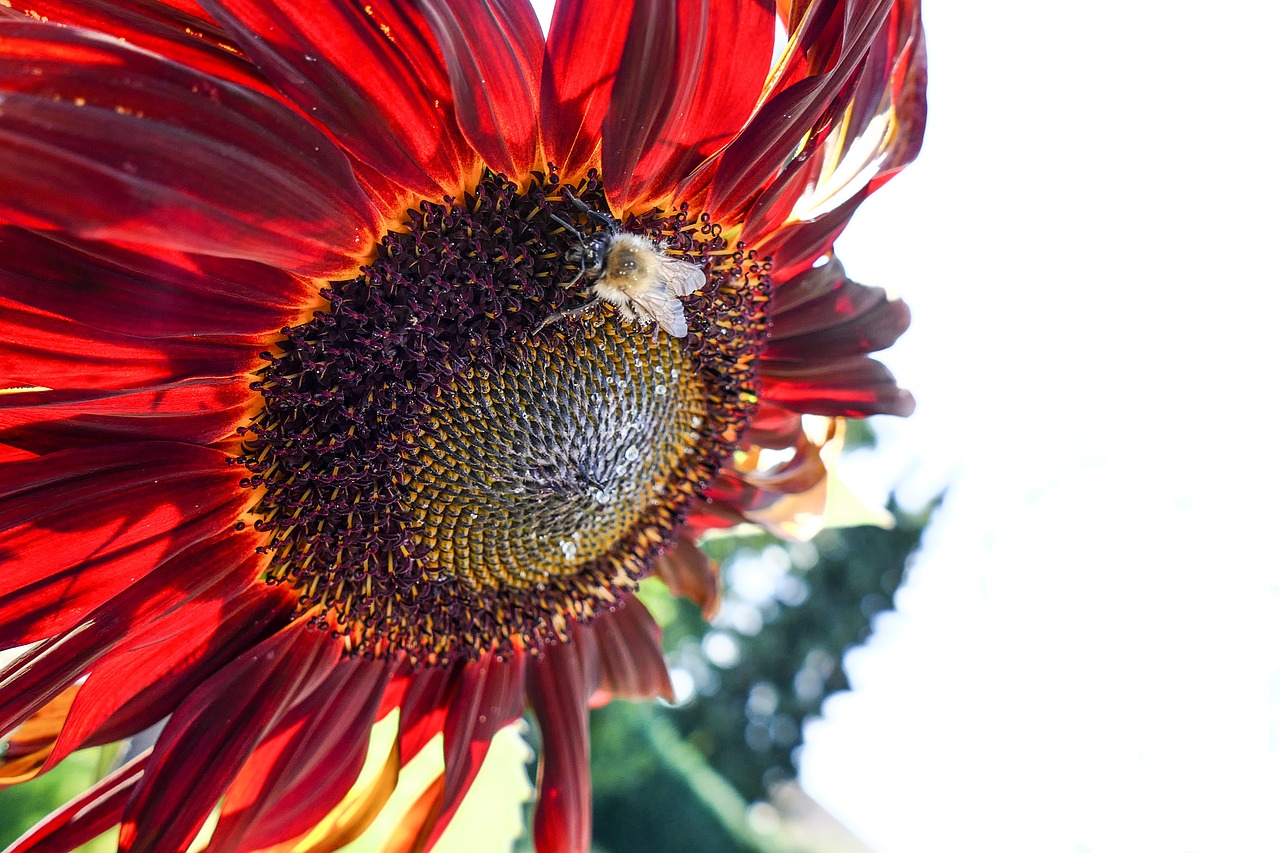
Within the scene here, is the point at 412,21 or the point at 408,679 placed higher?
the point at 412,21

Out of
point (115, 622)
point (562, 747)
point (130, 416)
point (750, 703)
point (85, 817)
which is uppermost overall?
point (130, 416)

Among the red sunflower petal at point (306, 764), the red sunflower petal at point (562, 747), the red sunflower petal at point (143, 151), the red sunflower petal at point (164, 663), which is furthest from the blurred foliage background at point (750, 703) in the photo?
the red sunflower petal at point (143, 151)

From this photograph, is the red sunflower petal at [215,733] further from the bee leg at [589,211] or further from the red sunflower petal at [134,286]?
the bee leg at [589,211]

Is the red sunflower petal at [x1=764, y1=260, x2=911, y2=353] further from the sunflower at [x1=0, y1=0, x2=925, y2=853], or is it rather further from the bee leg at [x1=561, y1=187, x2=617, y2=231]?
the bee leg at [x1=561, y1=187, x2=617, y2=231]

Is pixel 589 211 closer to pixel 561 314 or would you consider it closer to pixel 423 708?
pixel 561 314

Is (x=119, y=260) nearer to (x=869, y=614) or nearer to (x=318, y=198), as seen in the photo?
(x=318, y=198)

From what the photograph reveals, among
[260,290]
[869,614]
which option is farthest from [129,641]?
[869,614]

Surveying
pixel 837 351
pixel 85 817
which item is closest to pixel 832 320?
pixel 837 351
